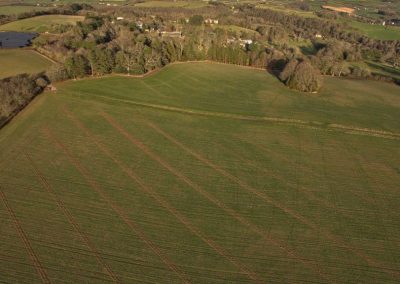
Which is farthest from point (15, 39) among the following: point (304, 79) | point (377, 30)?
point (377, 30)

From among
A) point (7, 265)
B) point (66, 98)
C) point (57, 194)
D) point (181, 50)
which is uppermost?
point (181, 50)

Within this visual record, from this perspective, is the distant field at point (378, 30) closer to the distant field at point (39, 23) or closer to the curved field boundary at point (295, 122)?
the curved field boundary at point (295, 122)

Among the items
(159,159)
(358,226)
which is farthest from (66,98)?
(358,226)

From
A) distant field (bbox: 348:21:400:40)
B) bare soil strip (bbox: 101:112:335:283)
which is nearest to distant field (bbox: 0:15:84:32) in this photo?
bare soil strip (bbox: 101:112:335:283)

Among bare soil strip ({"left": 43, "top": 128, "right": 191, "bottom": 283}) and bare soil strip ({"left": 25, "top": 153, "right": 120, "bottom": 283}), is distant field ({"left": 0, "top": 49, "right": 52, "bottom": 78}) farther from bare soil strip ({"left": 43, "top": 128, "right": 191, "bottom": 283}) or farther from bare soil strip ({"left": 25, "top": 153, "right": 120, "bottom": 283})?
bare soil strip ({"left": 25, "top": 153, "right": 120, "bottom": 283})

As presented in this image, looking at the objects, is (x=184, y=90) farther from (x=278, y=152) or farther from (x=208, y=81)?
(x=278, y=152)

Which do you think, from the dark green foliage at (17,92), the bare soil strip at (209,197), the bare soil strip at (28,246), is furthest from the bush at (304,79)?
the bare soil strip at (28,246)

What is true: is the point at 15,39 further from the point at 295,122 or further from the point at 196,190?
the point at 196,190

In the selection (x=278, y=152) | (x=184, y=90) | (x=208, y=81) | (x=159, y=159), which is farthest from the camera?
(x=208, y=81)
